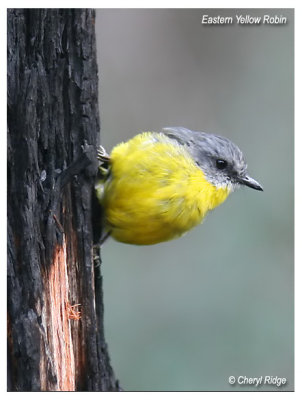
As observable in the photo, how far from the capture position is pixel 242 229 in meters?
4.84

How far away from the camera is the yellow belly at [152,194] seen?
3217 mm

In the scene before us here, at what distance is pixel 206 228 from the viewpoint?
4879mm

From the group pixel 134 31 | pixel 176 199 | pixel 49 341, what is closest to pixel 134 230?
pixel 176 199

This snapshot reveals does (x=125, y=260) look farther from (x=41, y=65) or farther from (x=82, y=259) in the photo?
(x=41, y=65)

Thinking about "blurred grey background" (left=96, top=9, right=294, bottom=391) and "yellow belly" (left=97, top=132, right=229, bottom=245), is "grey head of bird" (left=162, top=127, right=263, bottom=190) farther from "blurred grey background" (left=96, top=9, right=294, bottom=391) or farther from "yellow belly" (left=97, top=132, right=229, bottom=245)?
"blurred grey background" (left=96, top=9, right=294, bottom=391)

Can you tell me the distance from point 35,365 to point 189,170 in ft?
4.33

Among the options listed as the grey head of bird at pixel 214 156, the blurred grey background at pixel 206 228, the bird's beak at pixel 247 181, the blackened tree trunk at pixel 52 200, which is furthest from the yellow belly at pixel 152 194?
the blurred grey background at pixel 206 228

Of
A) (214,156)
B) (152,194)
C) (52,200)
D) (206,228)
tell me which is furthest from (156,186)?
(206,228)

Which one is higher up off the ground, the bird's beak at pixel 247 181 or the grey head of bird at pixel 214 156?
the grey head of bird at pixel 214 156

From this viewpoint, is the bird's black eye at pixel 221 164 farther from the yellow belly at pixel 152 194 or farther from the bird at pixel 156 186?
the yellow belly at pixel 152 194

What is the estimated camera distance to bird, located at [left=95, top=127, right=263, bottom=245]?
127 inches

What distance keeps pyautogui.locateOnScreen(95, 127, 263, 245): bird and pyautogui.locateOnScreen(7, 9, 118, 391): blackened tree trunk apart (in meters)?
0.21

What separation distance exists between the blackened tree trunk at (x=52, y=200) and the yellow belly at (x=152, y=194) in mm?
202

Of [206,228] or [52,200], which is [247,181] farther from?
[52,200]
